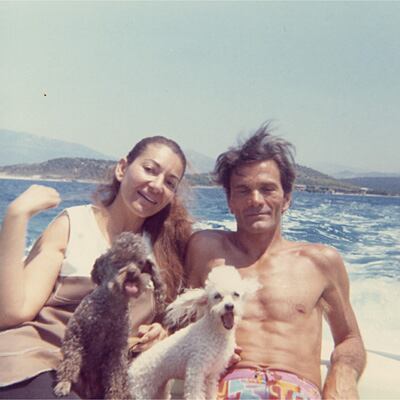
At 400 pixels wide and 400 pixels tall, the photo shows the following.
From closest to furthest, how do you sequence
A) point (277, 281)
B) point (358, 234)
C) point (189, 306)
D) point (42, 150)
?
point (189, 306) < point (277, 281) < point (42, 150) < point (358, 234)

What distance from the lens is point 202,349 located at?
2.00 metres

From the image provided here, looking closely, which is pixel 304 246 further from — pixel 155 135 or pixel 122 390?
pixel 122 390

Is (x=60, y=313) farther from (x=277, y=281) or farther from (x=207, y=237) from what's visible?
(x=277, y=281)

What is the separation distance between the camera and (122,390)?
6.24 ft

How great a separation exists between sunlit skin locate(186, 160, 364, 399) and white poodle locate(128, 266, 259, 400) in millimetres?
325

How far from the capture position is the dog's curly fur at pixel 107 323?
1.76m

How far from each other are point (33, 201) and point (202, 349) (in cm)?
86

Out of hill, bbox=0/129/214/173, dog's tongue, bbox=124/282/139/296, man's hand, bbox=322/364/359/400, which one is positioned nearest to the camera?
dog's tongue, bbox=124/282/139/296

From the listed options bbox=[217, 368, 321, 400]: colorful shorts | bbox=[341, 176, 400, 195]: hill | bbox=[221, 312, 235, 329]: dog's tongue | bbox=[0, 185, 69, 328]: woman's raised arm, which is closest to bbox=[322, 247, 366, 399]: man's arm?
bbox=[217, 368, 321, 400]: colorful shorts

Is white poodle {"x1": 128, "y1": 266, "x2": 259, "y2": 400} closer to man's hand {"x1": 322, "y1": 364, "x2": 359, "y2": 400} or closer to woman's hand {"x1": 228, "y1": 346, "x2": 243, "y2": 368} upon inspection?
woman's hand {"x1": 228, "y1": 346, "x2": 243, "y2": 368}

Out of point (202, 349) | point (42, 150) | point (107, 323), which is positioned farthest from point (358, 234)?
point (107, 323)

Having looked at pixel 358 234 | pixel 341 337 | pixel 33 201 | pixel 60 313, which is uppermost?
pixel 33 201

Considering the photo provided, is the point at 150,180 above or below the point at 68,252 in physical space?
above

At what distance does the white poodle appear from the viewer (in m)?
1.97
